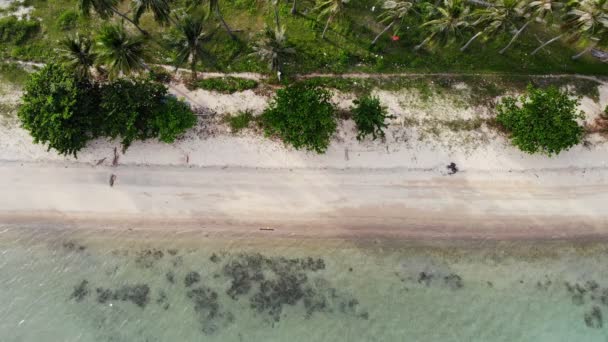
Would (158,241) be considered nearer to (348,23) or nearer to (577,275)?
(348,23)

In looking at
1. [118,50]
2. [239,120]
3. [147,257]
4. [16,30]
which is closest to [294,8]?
[239,120]

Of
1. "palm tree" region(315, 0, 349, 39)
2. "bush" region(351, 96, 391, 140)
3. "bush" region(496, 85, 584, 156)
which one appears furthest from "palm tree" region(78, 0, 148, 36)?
"bush" region(496, 85, 584, 156)

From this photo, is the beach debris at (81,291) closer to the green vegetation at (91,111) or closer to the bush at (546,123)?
the green vegetation at (91,111)

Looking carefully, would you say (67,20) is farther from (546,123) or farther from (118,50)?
(546,123)

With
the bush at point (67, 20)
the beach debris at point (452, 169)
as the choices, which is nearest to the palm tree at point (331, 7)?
the beach debris at point (452, 169)

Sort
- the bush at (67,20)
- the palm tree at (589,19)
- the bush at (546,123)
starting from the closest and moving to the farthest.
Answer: the palm tree at (589,19), the bush at (546,123), the bush at (67,20)
